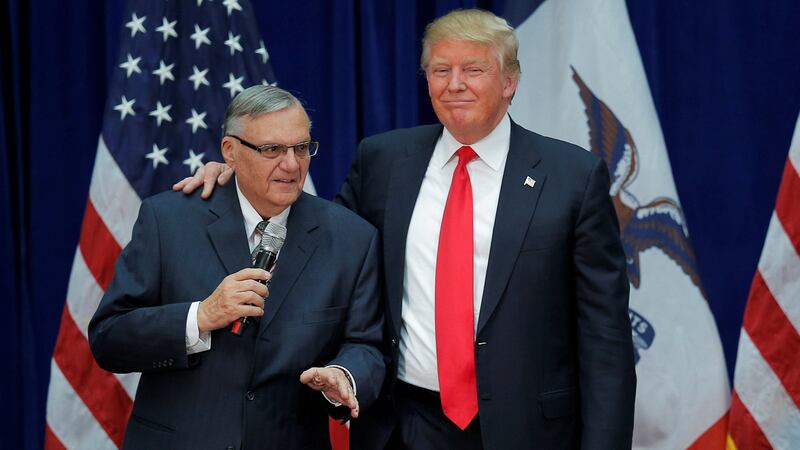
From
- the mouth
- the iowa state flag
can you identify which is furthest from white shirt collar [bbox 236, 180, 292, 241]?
the iowa state flag

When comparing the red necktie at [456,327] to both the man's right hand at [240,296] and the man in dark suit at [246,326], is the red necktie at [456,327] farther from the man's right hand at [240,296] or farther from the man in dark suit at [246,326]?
the man's right hand at [240,296]

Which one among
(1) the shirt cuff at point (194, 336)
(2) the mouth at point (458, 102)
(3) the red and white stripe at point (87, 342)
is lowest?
(3) the red and white stripe at point (87, 342)

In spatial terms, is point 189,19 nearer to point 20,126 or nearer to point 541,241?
point 20,126

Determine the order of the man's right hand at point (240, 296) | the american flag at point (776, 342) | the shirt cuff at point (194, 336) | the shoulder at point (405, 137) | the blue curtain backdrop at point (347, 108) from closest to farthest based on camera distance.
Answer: the man's right hand at point (240, 296) → the shirt cuff at point (194, 336) → the shoulder at point (405, 137) → the american flag at point (776, 342) → the blue curtain backdrop at point (347, 108)

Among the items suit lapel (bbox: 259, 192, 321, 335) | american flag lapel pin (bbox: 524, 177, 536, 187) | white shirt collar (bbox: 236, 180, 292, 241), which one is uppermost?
american flag lapel pin (bbox: 524, 177, 536, 187)

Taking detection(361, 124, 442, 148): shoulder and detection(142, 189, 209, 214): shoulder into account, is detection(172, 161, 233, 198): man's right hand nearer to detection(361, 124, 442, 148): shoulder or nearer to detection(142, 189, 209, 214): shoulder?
detection(142, 189, 209, 214): shoulder

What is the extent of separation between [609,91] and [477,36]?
3.94 ft

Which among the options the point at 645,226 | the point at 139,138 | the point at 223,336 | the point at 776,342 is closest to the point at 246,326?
the point at 223,336

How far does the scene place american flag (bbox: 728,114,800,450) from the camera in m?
3.32

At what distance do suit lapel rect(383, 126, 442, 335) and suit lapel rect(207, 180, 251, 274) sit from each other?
0.37 meters

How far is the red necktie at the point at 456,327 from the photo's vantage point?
2.37 meters

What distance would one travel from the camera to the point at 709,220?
3703 millimetres

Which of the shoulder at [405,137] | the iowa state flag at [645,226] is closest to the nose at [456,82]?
the shoulder at [405,137]

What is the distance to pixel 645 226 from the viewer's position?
11.5 ft
